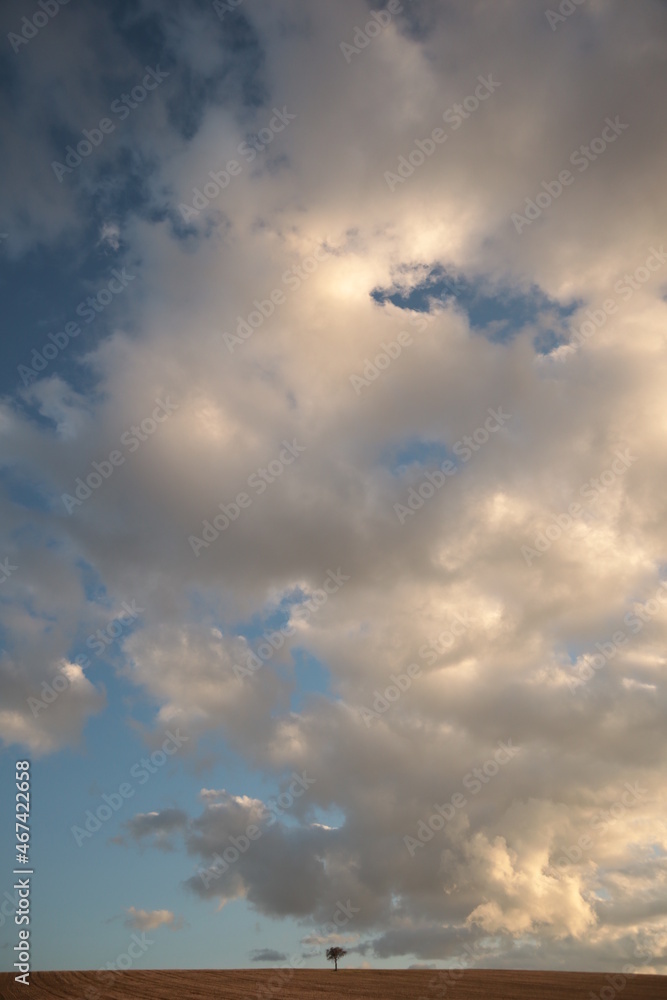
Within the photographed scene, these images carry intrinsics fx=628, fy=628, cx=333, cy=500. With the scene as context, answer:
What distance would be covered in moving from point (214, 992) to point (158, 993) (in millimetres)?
5226

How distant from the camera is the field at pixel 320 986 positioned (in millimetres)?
54250

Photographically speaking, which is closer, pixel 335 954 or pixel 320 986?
pixel 320 986

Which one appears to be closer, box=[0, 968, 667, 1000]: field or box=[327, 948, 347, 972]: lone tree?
box=[0, 968, 667, 1000]: field

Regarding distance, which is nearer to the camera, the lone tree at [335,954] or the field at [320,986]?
the field at [320,986]

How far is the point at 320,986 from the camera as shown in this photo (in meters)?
64.9

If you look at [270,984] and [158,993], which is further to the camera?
[270,984]

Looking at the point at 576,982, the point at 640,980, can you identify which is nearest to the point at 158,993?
the point at 576,982

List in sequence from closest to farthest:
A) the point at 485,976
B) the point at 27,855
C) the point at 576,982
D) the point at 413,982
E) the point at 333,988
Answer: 1. the point at 27,855
2. the point at 333,988
3. the point at 413,982
4. the point at 576,982
5. the point at 485,976

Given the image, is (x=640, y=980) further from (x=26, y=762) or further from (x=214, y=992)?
(x=26, y=762)

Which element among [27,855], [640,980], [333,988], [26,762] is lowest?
[640,980]

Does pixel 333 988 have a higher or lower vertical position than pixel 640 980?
higher

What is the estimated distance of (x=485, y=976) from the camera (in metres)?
87.6

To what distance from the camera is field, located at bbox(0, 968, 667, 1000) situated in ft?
178

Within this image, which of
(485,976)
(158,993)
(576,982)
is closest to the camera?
(158,993)
